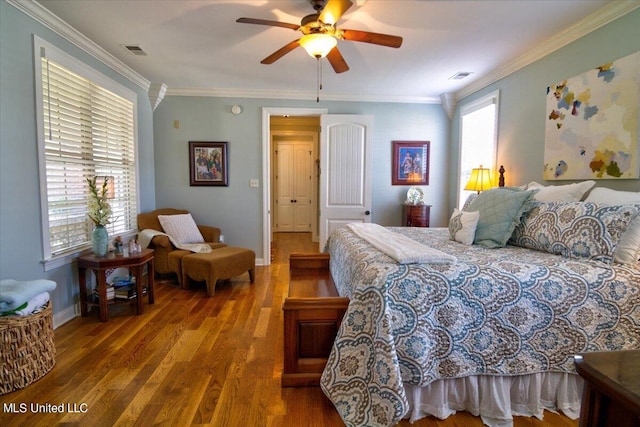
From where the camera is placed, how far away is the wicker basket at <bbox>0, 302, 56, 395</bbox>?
1788mm

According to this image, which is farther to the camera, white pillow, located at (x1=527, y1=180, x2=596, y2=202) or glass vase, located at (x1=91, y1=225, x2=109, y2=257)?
glass vase, located at (x1=91, y1=225, x2=109, y2=257)

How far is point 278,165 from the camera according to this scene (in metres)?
7.91

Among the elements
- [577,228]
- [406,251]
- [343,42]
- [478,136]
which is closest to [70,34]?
[343,42]

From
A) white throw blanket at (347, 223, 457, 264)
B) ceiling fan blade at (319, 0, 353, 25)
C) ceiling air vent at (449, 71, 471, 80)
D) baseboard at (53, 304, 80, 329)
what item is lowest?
baseboard at (53, 304, 80, 329)

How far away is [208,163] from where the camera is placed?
4570 mm

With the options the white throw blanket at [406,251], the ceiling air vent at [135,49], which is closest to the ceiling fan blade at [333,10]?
the white throw blanket at [406,251]

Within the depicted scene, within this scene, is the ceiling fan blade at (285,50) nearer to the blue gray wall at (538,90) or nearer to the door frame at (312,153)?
the blue gray wall at (538,90)

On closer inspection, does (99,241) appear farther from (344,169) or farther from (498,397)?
(498,397)

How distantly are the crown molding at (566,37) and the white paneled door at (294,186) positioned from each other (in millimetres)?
4632

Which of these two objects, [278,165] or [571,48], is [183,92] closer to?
[278,165]

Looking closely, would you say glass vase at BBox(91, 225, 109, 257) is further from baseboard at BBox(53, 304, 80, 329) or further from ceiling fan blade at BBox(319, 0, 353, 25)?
ceiling fan blade at BBox(319, 0, 353, 25)

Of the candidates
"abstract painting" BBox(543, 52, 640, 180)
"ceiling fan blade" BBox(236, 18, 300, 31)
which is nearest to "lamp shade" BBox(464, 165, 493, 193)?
"abstract painting" BBox(543, 52, 640, 180)

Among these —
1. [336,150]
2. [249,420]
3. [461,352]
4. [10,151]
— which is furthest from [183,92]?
[461,352]

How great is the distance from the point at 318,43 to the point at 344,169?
2.47 metres
